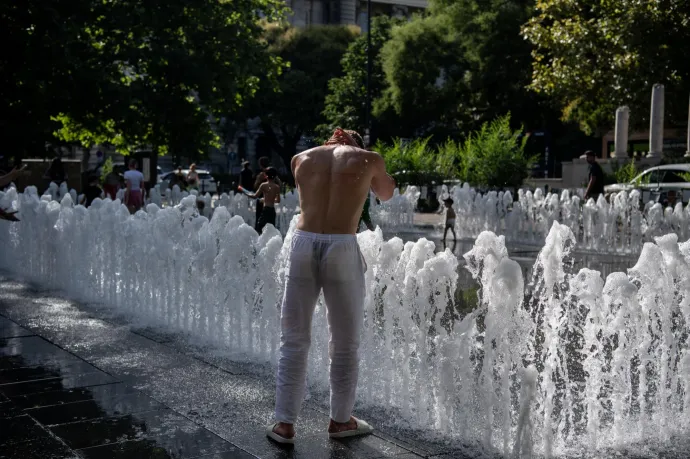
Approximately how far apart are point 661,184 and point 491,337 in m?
19.1

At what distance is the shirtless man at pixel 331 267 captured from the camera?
4.92 meters

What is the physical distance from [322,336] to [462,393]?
70.4 inches

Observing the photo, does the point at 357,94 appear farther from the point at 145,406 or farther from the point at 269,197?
the point at 145,406

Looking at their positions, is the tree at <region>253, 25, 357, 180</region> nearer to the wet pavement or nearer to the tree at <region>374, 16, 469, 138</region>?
the tree at <region>374, 16, 469, 138</region>

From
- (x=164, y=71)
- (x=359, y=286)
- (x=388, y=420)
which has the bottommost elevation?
(x=388, y=420)

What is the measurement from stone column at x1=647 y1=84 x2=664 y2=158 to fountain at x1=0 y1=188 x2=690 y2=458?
2077cm

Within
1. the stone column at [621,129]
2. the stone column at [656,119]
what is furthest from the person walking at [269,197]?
the stone column at [621,129]

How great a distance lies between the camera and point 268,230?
26.5ft

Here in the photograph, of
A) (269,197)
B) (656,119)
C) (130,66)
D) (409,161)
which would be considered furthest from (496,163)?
(269,197)

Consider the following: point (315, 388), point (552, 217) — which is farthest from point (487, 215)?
point (315, 388)

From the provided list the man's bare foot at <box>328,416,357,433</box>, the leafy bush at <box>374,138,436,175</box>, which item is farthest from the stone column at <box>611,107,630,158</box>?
the man's bare foot at <box>328,416,357,433</box>

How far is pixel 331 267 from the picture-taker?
16.1ft

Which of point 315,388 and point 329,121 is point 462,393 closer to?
point 315,388

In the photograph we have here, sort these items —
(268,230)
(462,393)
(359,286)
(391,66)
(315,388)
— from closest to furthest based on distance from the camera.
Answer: (359,286) < (462,393) < (315,388) < (268,230) < (391,66)
